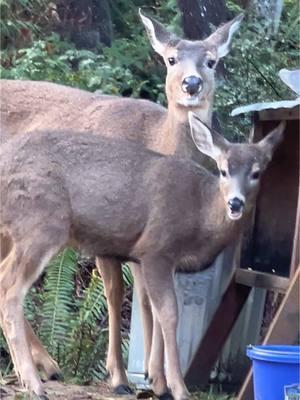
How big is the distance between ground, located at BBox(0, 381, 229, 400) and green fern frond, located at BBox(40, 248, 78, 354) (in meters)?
1.08

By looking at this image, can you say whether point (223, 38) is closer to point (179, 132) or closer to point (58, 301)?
point (179, 132)

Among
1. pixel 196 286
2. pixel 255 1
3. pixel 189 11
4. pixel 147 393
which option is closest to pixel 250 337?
pixel 196 286

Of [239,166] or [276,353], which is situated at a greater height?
[239,166]

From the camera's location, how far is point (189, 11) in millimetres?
11883

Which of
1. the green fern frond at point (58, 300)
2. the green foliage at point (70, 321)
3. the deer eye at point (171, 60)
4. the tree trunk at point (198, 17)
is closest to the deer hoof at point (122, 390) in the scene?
the green foliage at point (70, 321)

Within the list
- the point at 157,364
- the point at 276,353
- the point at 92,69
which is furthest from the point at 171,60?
the point at 276,353

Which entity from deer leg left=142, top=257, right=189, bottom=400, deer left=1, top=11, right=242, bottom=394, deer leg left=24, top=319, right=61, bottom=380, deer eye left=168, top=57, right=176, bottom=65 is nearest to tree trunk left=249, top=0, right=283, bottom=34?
deer left=1, top=11, right=242, bottom=394

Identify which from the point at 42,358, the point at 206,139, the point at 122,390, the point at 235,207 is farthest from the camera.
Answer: the point at 42,358

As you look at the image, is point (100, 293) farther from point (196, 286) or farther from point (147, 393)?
point (147, 393)

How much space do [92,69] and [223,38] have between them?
269cm

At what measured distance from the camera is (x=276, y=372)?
23.1ft

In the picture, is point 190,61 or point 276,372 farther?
point 190,61

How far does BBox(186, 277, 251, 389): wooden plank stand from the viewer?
916cm

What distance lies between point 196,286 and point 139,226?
3.43 feet
